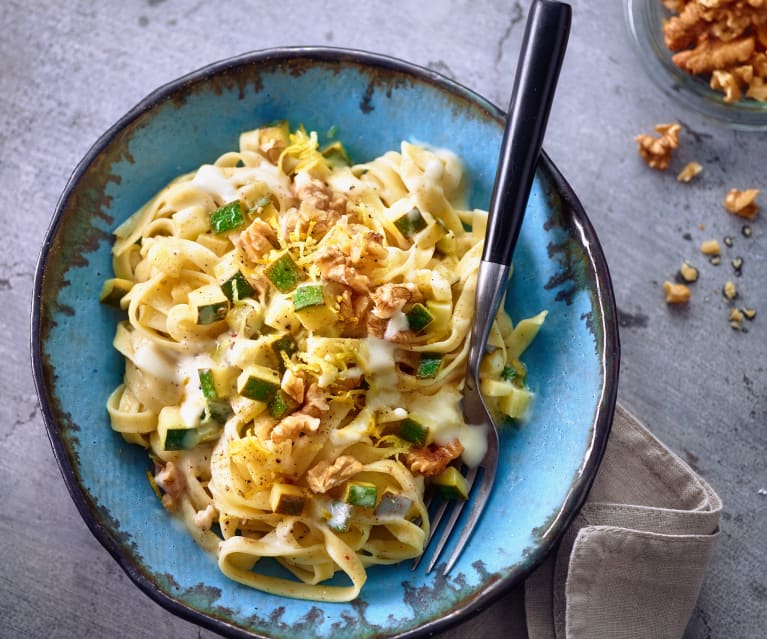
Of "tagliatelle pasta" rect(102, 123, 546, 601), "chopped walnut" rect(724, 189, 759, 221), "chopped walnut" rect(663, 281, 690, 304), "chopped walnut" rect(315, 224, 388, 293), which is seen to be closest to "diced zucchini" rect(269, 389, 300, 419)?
"tagliatelle pasta" rect(102, 123, 546, 601)

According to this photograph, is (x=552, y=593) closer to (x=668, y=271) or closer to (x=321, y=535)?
(x=321, y=535)

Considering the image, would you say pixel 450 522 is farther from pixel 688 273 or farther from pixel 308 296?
pixel 688 273

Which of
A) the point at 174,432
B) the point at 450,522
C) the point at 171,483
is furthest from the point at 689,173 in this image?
the point at 171,483

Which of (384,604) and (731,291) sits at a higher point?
(731,291)

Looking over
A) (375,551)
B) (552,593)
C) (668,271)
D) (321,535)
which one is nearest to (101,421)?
(321,535)

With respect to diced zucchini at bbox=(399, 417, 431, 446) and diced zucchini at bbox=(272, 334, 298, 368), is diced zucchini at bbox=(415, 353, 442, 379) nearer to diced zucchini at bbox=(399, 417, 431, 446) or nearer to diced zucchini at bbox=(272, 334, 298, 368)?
diced zucchini at bbox=(399, 417, 431, 446)

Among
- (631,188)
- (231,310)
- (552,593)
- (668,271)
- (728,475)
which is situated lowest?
(552,593)
